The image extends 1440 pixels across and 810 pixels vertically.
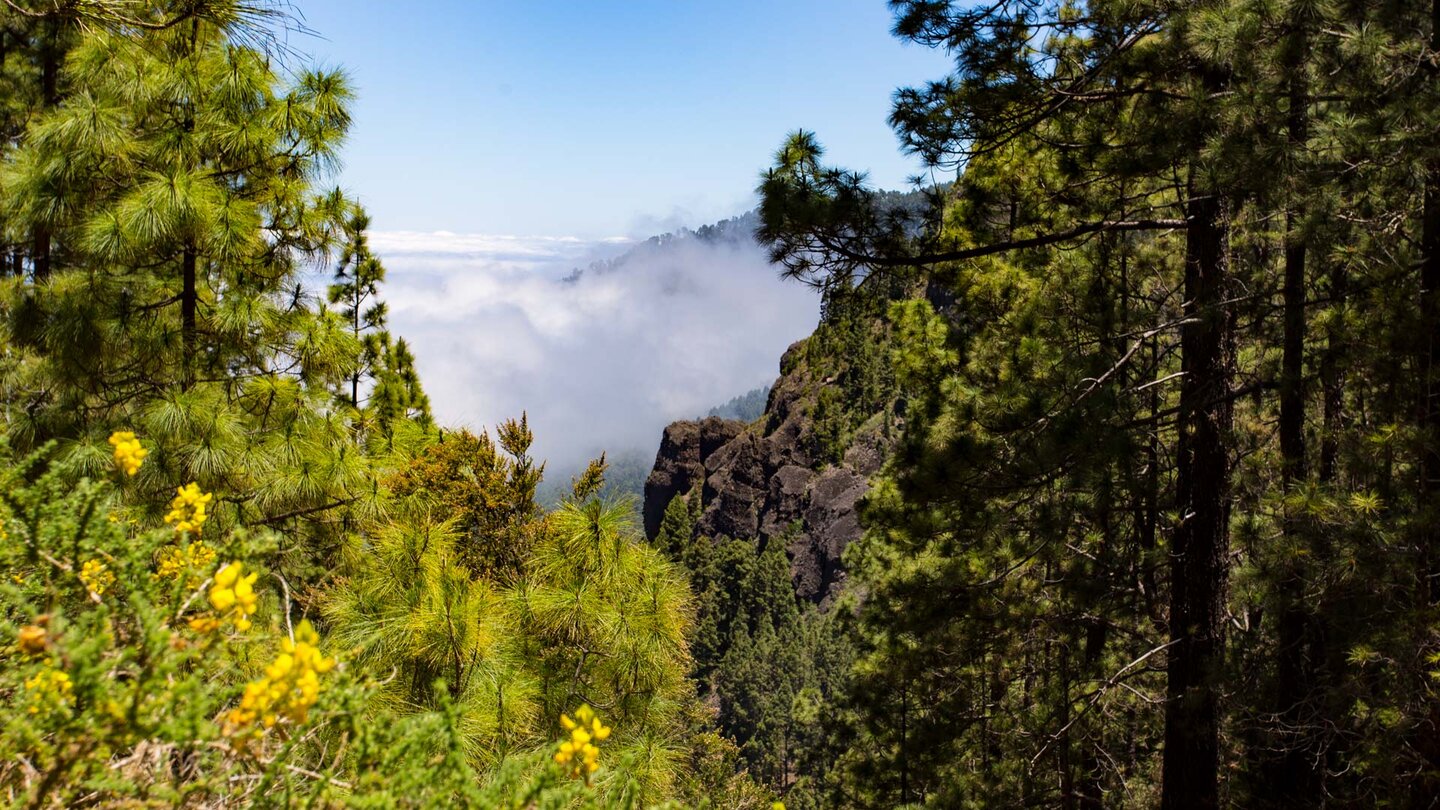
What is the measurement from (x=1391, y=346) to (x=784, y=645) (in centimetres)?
4847

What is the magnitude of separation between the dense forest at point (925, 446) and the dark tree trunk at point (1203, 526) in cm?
3

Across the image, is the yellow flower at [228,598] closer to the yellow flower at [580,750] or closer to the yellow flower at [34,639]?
the yellow flower at [34,639]

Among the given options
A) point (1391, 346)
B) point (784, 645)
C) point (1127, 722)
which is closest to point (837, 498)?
point (784, 645)

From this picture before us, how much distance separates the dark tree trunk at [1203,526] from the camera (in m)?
4.68

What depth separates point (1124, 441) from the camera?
447 centimetres

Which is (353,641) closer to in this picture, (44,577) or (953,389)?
(44,577)

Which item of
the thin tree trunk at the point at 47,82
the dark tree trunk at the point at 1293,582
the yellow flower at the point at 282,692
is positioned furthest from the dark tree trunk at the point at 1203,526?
the thin tree trunk at the point at 47,82

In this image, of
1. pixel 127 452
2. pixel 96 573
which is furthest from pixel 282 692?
pixel 127 452

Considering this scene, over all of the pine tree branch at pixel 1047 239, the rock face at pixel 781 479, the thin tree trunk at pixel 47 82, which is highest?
the thin tree trunk at pixel 47 82

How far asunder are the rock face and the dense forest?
46761mm

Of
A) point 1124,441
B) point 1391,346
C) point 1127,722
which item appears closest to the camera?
point 1391,346

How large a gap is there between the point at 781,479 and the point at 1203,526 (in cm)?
5961

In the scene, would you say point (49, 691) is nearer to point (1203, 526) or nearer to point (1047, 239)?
point (1047, 239)

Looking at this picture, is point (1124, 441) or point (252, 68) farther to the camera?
point (252, 68)
